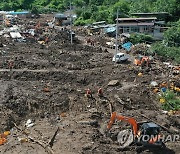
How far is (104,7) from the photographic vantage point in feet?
212

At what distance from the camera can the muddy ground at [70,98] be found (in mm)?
18891

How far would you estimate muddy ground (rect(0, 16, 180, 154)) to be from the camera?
18.9 m

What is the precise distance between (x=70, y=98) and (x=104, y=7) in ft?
140

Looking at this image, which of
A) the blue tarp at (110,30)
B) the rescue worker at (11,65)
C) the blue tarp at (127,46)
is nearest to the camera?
the rescue worker at (11,65)

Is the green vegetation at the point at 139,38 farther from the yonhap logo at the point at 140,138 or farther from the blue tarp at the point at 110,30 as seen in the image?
the yonhap logo at the point at 140,138

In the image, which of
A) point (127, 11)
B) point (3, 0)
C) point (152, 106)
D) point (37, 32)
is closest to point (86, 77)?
point (152, 106)

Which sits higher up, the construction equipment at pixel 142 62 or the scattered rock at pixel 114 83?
the construction equipment at pixel 142 62

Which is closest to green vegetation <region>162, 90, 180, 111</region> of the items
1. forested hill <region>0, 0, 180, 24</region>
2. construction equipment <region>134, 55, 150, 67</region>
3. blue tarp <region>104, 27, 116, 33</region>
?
construction equipment <region>134, 55, 150, 67</region>

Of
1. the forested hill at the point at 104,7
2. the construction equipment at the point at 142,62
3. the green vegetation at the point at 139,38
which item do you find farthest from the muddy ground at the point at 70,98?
the forested hill at the point at 104,7

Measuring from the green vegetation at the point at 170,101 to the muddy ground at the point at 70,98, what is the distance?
556 millimetres

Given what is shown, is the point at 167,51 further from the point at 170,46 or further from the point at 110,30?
the point at 110,30

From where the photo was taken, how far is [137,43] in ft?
137

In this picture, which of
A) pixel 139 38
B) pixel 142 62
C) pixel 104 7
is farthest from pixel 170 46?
pixel 104 7

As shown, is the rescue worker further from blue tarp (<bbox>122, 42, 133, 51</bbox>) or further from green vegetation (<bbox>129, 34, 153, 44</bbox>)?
green vegetation (<bbox>129, 34, 153, 44</bbox>)
